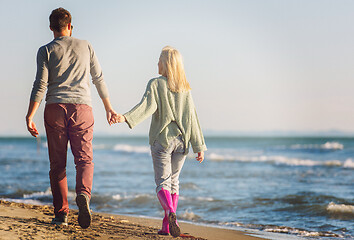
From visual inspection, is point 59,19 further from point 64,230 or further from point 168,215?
point 168,215

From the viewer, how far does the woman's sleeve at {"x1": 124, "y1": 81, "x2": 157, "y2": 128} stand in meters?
3.84

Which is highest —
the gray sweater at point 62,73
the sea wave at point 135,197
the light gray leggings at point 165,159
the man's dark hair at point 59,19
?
the man's dark hair at point 59,19

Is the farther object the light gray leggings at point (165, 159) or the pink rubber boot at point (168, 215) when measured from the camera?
the light gray leggings at point (165, 159)

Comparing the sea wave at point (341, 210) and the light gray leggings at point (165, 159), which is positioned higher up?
the light gray leggings at point (165, 159)

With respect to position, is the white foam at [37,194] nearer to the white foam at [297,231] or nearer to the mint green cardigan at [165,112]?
the white foam at [297,231]

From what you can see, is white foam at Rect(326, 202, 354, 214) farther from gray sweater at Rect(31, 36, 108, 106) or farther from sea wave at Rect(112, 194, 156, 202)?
gray sweater at Rect(31, 36, 108, 106)

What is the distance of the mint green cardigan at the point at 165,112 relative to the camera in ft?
12.8

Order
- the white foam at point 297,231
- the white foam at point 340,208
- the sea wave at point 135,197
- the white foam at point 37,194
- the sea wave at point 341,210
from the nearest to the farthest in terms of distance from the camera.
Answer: the white foam at point 297,231 < the sea wave at point 341,210 < the white foam at point 340,208 < the sea wave at point 135,197 < the white foam at point 37,194

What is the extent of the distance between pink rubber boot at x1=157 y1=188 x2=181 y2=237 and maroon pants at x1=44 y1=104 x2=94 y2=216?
673mm

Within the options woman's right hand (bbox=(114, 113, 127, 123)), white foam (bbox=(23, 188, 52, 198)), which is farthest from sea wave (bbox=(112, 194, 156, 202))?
woman's right hand (bbox=(114, 113, 127, 123))

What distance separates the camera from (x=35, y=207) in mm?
5301

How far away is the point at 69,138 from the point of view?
3725mm

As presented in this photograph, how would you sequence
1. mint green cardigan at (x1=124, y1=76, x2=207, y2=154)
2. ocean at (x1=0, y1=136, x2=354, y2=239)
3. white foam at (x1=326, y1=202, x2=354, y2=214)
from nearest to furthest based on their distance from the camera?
mint green cardigan at (x1=124, y1=76, x2=207, y2=154) → ocean at (x1=0, y1=136, x2=354, y2=239) → white foam at (x1=326, y1=202, x2=354, y2=214)

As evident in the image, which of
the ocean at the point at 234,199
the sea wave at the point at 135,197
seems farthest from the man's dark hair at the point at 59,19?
the sea wave at the point at 135,197
